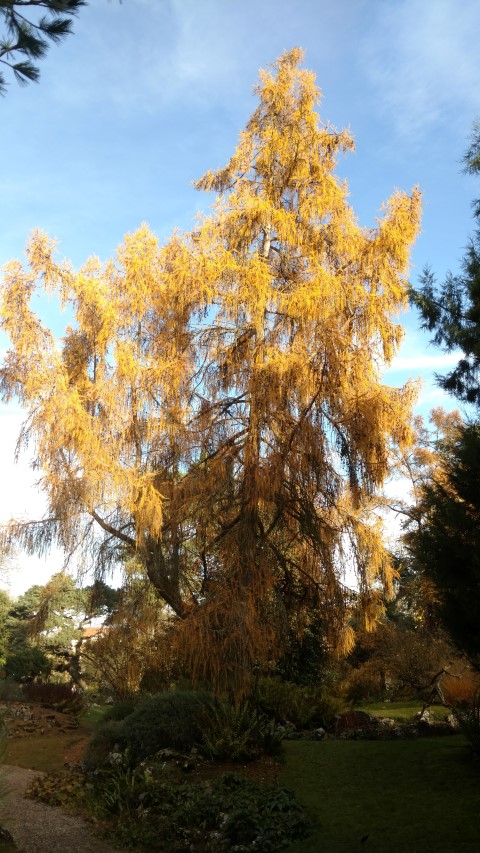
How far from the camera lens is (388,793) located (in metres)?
6.29

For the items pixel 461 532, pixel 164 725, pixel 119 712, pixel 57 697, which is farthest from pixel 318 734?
pixel 57 697

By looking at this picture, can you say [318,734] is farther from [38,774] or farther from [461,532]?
[461,532]

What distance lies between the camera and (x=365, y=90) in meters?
9.36

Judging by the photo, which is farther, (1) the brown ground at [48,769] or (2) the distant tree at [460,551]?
(1) the brown ground at [48,769]

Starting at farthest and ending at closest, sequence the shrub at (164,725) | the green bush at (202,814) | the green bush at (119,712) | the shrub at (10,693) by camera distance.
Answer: the shrub at (10,693), the green bush at (119,712), the shrub at (164,725), the green bush at (202,814)

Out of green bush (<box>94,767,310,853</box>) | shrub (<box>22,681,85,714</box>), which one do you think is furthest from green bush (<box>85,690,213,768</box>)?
shrub (<box>22,681,85,714</box>)

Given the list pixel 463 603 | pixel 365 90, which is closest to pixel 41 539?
pixel 463 603

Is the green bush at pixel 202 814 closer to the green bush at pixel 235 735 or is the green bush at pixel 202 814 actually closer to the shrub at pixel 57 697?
the green bush at pixel 235 735

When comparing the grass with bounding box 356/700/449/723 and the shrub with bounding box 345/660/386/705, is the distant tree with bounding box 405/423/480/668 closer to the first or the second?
the grass with bounding box 356/700/449/723

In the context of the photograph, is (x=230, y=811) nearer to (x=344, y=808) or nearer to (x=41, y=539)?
(x=344, y=808)

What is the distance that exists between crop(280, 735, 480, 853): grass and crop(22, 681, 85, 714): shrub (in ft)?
19.4

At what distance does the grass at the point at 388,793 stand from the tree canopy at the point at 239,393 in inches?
65.8

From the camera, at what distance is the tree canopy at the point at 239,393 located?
30.2ft

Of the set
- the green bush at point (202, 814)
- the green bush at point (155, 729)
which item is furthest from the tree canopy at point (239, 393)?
the green bush at point (202, 814)
